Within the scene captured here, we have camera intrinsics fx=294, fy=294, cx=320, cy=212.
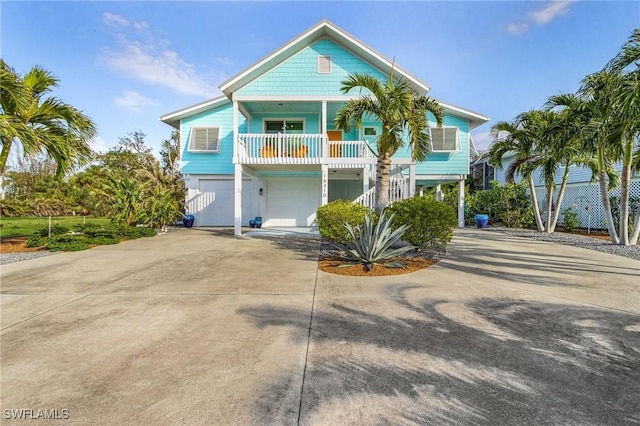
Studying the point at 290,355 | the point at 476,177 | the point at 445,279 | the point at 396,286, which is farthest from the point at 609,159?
the point at 476,177

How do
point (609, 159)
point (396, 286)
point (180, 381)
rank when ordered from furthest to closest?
point (609, 159)
point (396, 286)
point (180, 381)

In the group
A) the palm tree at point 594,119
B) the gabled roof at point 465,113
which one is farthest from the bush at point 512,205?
the palm tree at point 594,119

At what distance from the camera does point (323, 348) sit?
289cm

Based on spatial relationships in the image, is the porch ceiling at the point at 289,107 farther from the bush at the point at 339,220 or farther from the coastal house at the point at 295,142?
the bush at the point at 339,220

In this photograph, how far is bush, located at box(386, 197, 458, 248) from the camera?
7.05 meters

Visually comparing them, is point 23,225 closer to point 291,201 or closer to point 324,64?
point 291,201

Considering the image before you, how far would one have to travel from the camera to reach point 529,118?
12320 millimetres

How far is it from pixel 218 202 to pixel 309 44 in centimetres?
933

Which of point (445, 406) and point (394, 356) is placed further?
point (394, 356)

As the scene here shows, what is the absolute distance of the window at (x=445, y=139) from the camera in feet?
50.8

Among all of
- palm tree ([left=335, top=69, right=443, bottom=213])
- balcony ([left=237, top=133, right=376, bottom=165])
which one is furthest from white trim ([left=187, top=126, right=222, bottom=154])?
palm tree ([left=335, top=69, right=443, bottom=213])

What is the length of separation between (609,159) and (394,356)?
12.0 m

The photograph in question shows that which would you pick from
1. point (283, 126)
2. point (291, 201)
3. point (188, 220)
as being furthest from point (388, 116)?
point (188, 220)

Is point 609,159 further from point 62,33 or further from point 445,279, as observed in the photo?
point 62,33
